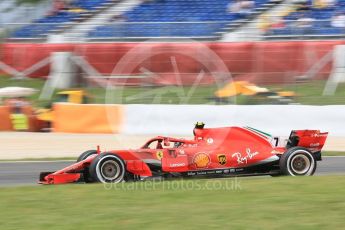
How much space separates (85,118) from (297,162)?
8773mm

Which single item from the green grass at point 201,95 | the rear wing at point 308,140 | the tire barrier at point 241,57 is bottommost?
the rear wing at point 308,140

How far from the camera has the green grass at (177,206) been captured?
6.03 m

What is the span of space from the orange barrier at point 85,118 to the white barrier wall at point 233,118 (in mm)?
646

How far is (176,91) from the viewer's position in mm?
17500

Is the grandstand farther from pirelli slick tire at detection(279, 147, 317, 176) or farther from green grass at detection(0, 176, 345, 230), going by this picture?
green grass at detection(0, 176, 345, 230)

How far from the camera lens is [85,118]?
17.5 metres

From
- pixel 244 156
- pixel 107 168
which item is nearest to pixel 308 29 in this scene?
pixel 244 156

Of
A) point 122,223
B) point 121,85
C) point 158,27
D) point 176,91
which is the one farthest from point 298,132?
point 158,27

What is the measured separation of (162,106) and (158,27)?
14.2 feet

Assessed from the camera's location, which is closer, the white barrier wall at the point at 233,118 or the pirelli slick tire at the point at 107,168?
the pirelli slick tire at the point at 107,168

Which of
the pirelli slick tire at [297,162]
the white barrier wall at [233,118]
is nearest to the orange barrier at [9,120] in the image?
the white barrier wall at [233,118]

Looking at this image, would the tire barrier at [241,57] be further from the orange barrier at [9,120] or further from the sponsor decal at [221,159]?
the sponsor decal at [221,159]

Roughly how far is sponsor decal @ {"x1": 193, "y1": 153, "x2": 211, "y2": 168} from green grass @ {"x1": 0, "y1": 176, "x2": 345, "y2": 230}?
1255mm

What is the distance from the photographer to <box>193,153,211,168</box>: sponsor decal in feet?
31.2
